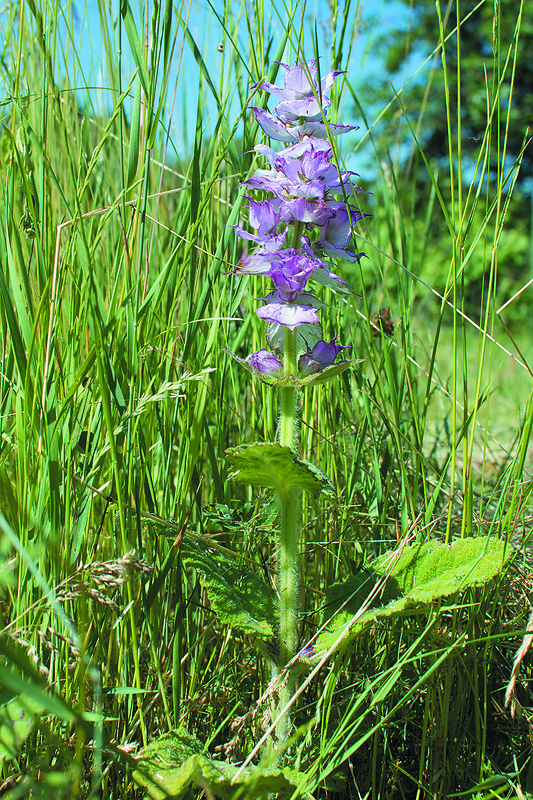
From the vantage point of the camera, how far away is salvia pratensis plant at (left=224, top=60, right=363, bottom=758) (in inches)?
34.7

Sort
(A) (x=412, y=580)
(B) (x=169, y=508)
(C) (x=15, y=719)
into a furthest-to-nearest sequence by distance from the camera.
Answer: (B) (x=169, y=508) → (A) (x=412, y=580) → (C) (x=15, y=719)

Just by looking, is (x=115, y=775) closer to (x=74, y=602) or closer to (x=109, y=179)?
(x=74, y=602)

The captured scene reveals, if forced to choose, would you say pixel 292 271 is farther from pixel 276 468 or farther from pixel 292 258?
pixel 276 468

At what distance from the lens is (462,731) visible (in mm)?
987

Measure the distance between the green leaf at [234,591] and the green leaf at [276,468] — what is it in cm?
16

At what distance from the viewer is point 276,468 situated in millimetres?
812

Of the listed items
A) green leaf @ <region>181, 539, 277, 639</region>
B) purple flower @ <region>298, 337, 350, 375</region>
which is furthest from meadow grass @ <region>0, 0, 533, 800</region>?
purple flower @ <region>298, 337, 350, 375</region>

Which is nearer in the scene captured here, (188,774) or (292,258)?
(188,774)

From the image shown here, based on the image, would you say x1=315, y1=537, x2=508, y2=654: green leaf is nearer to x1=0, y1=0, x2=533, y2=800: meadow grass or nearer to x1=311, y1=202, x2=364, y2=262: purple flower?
x1=0, y1=0, x2=533, y2=800: meadow grass

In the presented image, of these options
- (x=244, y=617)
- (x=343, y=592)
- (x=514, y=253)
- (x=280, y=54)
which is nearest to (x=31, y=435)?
(x=244, y=617)

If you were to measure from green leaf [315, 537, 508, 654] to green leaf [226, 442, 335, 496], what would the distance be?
19 centimetres

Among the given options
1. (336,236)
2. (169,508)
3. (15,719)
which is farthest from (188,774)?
(336,236)

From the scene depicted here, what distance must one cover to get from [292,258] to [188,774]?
27.7 inches

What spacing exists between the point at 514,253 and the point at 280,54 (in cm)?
922
